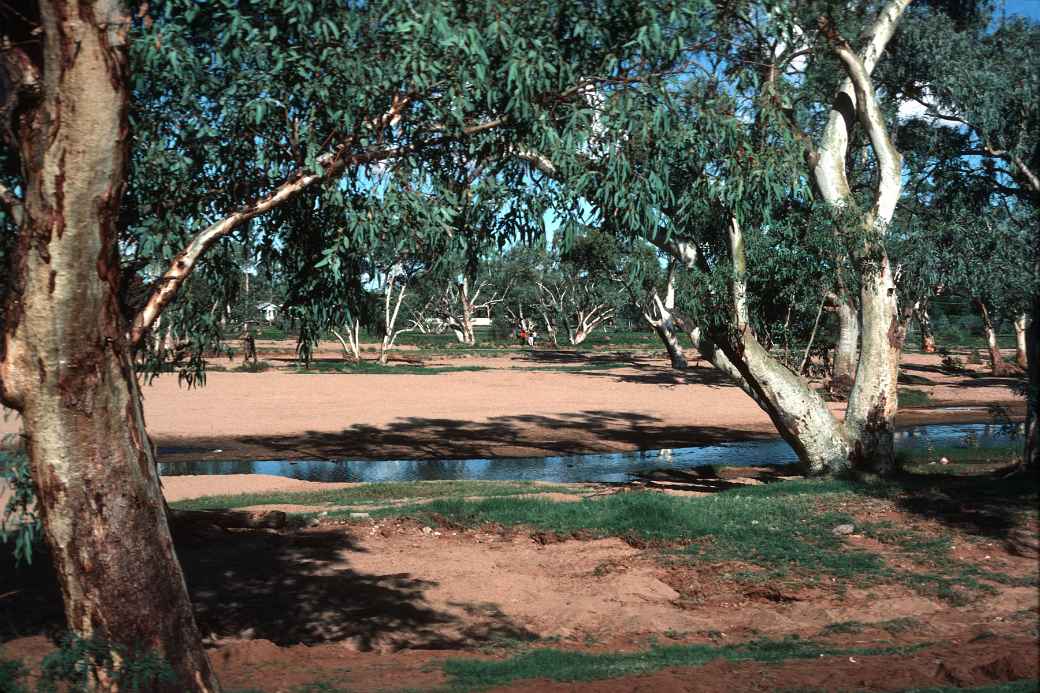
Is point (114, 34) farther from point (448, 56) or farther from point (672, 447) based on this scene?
point (672, 447)

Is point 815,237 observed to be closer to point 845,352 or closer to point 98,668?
point 98,668

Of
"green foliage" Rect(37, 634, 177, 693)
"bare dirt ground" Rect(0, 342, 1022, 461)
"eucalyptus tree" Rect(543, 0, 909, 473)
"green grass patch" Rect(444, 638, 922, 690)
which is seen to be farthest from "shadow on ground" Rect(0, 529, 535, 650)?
"bare dirt ground" Rect(0, 342, 1022, 461)

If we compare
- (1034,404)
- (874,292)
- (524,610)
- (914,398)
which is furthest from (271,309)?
(524,610)

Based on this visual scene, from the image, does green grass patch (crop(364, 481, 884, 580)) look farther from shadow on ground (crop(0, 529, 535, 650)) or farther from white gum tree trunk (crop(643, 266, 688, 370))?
white gum tree trunk (crop(643, 266, 688, 370))

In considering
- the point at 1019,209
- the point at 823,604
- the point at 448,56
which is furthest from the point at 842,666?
the point at 1019,209

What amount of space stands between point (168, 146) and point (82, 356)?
12.9 ft

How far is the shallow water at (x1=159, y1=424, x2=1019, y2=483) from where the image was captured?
62.3ft

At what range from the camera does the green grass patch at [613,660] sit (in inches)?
257

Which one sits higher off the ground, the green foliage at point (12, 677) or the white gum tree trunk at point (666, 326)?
the white gum tree trunk at point (666, 326)

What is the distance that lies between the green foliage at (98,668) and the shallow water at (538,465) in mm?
13346

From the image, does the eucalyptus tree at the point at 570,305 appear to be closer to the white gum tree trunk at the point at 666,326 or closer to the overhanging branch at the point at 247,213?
the white gum tree trunk at the point at 666,326

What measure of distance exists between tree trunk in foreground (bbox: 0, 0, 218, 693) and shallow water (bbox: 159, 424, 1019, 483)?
525 inches

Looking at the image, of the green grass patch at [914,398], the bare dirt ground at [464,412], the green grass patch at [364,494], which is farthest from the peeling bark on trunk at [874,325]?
the green grass patch at [914,398]

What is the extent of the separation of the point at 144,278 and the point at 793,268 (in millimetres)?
10247
